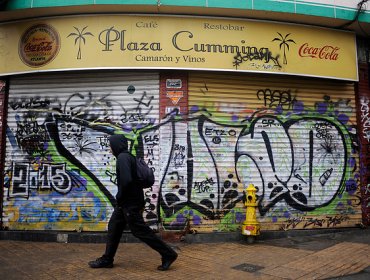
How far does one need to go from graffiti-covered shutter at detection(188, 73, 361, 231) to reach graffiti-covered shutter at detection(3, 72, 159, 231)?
3.53 feet

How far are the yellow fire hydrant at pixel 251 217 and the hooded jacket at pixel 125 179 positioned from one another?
2452 millimetres

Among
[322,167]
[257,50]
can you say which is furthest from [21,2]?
[322,167]

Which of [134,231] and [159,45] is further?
[159,45]

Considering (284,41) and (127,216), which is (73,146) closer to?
(127,216)

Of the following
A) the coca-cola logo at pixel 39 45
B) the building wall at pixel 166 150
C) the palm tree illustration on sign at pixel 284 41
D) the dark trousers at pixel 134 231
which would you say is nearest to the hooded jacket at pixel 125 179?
the dark trousers at pixel 134 231

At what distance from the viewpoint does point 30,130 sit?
734 cm

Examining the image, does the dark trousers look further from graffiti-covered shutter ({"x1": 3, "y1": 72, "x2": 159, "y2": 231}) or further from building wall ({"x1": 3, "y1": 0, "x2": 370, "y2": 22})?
building wall ({"x1": 3, "y1": 0, "x2": 370, "y2": 22})

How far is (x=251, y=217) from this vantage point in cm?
669

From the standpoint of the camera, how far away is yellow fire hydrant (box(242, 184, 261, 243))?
6.63 metres

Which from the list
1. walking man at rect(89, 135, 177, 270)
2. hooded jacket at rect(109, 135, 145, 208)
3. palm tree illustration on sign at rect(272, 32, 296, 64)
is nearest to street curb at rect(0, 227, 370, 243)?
walking man at rect(89, 135, 177, 270)

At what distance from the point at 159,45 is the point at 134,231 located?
370cm

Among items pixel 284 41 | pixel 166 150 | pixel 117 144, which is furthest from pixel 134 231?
pixel 284 41

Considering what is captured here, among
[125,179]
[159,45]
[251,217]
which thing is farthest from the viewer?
[159,45]

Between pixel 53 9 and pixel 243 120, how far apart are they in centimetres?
440
